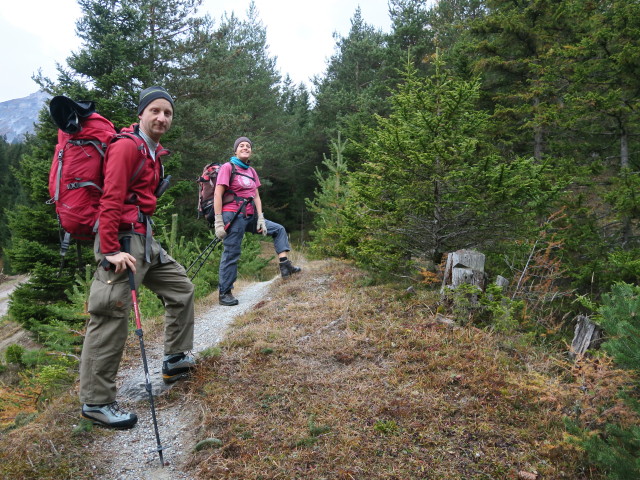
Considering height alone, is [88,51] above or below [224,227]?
above

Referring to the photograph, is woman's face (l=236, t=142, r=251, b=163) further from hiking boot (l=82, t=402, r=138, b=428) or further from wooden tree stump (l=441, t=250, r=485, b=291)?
hiking boot (l=82, t=402, r=138, b=428)

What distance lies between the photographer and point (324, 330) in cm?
491

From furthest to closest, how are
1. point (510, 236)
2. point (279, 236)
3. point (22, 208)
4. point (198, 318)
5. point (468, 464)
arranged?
point (22, 208), point (279, 236), point (198, 318), point (510, 236), point (468, 464)

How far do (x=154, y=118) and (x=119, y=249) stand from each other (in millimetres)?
1069

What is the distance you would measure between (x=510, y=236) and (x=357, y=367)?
10.4 ft

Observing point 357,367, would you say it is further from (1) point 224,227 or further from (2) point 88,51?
(2) point 88,51

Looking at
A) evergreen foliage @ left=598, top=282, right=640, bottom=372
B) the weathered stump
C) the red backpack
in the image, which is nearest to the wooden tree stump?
the weathered stump

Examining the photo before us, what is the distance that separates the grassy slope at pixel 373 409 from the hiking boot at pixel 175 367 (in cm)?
14

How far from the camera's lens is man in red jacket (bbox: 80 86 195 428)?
2992 millimetres

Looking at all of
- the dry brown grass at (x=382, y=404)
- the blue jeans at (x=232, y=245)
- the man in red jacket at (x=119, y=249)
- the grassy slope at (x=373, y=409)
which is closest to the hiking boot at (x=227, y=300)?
the blue jeans at (x=232, y=245)

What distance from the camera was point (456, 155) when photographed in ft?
17.3

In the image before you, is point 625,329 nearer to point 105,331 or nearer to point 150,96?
point 105,331

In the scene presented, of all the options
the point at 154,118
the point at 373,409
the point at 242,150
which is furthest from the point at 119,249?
the point at 242,150

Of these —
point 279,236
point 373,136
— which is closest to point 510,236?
point 373,136
